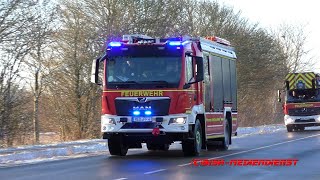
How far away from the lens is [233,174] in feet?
41.7

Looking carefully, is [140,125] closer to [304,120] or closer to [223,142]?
[223,142]

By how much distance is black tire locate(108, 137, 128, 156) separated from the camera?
17.5m

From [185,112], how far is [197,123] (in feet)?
3.60

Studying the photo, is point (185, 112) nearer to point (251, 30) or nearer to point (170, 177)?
point (170, 177)

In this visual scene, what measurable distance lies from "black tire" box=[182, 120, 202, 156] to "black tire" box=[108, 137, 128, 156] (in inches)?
73.4

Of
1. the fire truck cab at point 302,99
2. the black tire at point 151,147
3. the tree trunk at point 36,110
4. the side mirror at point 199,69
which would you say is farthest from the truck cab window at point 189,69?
the fire truck cab at point 302,99

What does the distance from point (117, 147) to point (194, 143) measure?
239 centimetres

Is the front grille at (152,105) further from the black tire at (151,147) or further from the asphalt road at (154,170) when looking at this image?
the black tire at (151,147)

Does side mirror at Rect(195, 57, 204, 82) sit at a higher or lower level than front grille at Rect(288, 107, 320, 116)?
higher

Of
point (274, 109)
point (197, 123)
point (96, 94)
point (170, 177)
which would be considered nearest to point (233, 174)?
point (170, 177)

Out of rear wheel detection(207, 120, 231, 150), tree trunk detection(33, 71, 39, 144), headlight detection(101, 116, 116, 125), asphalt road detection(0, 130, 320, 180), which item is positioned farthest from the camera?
tree trunk detection(33, 71, 39, 144)

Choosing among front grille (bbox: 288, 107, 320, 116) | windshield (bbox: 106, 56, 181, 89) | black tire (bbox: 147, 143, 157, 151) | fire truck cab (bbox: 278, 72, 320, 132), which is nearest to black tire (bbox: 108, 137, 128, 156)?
black tire (bbox: 147, 143, 157, 151)

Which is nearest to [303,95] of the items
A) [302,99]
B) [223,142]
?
[302,99]

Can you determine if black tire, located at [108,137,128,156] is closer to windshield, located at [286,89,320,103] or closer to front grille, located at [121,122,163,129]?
front grille, located at [121,122,163,129]
